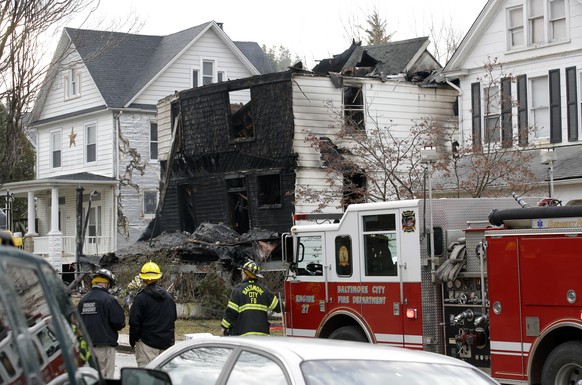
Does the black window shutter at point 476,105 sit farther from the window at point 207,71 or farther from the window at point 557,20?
the window at point 207,71

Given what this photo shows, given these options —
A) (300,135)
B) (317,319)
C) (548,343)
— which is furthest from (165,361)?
(300,135)

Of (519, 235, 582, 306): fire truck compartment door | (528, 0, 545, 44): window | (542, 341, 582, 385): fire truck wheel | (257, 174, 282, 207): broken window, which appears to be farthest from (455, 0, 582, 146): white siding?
(542, 341, 582, 385): fire truck wheel

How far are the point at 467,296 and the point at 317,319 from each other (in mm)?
2537

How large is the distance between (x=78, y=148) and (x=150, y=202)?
4035 mm

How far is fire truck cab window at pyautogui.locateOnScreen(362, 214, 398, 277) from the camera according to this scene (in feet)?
46.4

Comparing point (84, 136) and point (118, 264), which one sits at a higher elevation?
point (84, 136)

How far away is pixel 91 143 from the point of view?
41.6 metres

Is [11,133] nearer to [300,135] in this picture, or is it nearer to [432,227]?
[432,227]

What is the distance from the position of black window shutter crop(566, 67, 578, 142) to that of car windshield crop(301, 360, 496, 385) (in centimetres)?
2077

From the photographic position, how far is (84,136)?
4175 centimetres

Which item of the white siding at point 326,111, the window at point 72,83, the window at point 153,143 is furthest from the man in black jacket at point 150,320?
the window at point 72,83

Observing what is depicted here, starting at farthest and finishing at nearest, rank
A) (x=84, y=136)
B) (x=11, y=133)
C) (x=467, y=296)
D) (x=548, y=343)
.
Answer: (x=84, y=136), (x=11, y=133), (x=467, y=296), (x=548, y=343)

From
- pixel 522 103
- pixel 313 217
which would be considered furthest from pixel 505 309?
pixel 522 103

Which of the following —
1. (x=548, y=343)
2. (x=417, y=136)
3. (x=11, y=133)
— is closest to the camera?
(x=548, y=343)
